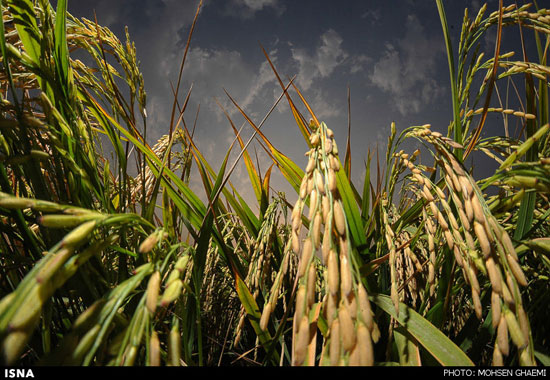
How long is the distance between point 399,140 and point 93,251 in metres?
0.86

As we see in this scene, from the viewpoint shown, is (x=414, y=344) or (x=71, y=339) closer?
(x=71, y=339)

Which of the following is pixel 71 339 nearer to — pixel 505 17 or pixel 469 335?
pixel 469 335

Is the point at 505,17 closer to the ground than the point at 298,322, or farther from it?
farther from it

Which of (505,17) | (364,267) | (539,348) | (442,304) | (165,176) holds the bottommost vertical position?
(539,348)

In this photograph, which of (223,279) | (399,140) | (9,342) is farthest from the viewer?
(223,279)

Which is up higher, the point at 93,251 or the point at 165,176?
the point at 165,176

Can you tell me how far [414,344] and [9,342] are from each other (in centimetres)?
73

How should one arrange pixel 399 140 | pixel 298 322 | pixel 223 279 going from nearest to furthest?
1. pixel 298 322
2. pixel 399 140
3. pixel 223 279

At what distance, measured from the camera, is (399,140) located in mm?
834

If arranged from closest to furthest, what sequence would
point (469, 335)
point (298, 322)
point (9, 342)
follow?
point (9, 342) < point (298, 322) < point (469, 335)

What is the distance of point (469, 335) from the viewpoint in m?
0.71

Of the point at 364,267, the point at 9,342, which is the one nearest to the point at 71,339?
the point at 9,342

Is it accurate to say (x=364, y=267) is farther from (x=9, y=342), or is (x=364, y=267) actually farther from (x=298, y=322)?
(x=9, y=342)

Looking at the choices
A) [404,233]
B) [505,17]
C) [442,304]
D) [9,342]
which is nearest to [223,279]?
[404,233]
